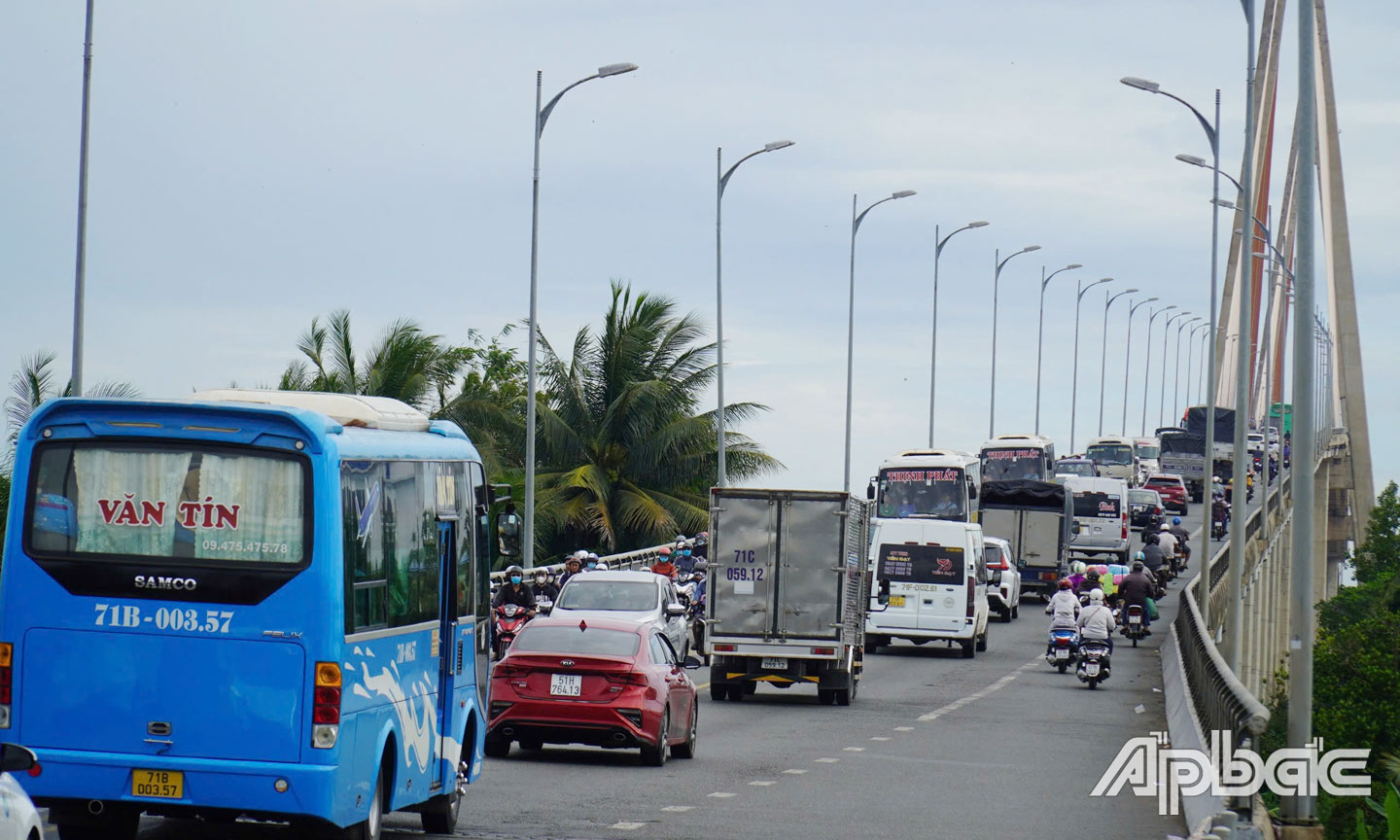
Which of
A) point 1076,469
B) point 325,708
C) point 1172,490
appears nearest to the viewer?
point 325,708

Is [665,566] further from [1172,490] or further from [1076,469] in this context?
[1172,490]

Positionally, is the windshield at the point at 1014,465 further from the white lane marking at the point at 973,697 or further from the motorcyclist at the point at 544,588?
the motorcyclist at the point at 544,588

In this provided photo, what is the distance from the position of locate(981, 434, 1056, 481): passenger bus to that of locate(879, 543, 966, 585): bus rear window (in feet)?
91.0

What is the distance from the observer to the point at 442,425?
1320cm

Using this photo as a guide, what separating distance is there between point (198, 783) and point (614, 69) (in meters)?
25.1

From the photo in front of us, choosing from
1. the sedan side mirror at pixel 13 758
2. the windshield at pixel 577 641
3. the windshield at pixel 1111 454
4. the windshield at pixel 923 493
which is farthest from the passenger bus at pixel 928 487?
the windshield at pixel 1111 454

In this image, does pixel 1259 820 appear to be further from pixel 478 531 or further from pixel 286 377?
pixel 286 377

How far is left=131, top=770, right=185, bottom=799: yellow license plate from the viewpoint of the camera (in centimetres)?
1027

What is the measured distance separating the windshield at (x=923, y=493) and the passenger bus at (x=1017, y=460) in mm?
14526

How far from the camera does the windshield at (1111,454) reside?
9315 centimetres

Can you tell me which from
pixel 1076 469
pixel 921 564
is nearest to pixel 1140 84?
pixel 921 564

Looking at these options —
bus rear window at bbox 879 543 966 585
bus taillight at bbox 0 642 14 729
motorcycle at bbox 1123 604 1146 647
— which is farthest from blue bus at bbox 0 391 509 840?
motorcycle at bbox 1123 604 1146 647

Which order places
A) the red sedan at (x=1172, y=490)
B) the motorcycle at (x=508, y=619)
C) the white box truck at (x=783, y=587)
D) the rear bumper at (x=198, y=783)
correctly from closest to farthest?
the rear bumper at (x=198, y=783) → the white box truck at (x=783, y=587) → the motorcycle at (x=508, y=619) → the red sedan at (x=1172, y=490)

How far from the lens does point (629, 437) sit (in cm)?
4906
